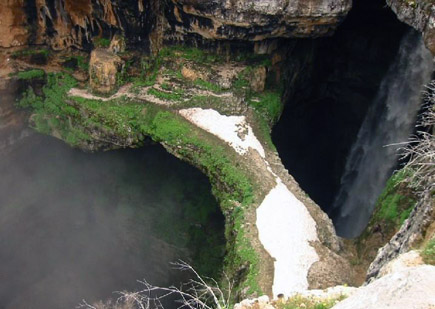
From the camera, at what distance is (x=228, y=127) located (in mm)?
18141

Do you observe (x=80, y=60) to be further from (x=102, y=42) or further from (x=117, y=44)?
(x=117, y=44)

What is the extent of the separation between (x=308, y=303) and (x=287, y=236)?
6773 mm

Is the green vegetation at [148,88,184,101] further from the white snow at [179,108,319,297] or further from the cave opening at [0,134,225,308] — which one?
the white snow at [179,108,319,297]

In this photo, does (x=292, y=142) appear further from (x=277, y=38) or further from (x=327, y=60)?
(x=277, y=38)

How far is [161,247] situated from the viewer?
20172 mm

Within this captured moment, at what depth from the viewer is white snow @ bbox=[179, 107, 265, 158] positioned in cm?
1742

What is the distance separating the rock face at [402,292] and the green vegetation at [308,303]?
4.57 ft

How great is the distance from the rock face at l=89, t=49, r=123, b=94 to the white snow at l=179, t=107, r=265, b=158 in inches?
141

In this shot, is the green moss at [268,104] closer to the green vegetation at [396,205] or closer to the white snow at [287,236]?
the white snow at [287,236]

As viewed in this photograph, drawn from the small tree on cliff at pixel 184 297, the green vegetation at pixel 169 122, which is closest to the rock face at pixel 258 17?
the green vegetation at pixel 169 122

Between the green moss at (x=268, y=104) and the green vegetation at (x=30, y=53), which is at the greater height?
the green vegetation at (x=30, y=53)

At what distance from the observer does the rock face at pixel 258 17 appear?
16859mm

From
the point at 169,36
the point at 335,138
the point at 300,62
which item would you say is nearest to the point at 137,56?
the point at 169,36

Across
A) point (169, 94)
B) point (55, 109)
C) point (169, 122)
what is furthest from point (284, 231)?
point (55, 109)
